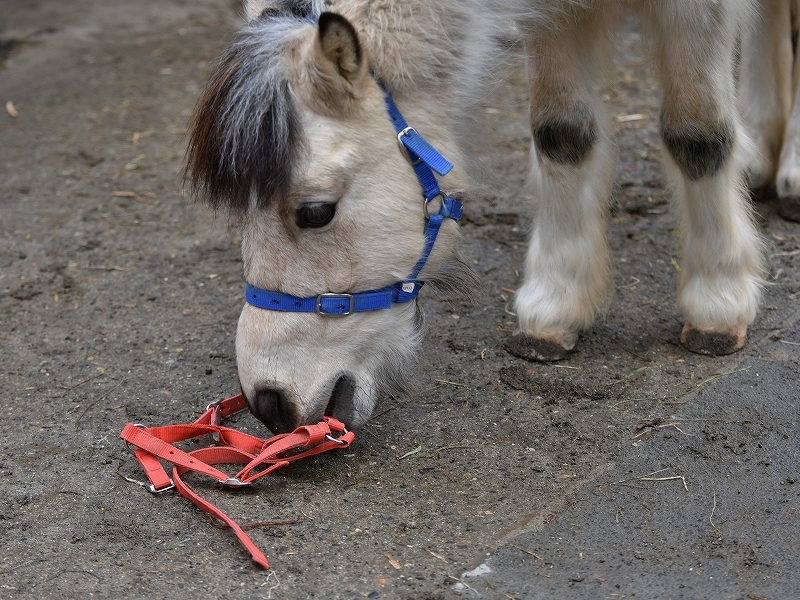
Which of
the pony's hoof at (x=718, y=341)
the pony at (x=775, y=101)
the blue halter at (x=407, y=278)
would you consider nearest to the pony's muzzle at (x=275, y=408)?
the blue halter at (x=407, y=278)

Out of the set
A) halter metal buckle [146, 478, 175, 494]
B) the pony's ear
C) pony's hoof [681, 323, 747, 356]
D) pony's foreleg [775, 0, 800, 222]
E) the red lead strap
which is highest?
the pony's ear

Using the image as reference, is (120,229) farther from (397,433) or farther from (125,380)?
(397,433)

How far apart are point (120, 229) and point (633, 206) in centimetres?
251

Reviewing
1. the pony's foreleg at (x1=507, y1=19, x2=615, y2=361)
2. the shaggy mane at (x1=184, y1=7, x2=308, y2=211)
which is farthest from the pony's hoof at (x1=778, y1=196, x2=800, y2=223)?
the shaggy mane at (x1=184, y1=7, x2=308, y2=211)

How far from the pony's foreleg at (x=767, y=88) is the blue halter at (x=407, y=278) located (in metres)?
2.26

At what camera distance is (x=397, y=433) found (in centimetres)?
304

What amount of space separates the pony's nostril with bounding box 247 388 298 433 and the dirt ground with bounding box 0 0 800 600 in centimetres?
20

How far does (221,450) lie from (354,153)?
1.00 meters

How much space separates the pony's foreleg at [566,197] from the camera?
329cm

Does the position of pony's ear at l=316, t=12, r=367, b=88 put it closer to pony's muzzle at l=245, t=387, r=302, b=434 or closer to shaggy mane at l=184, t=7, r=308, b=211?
shaggy mane at l=184, t=7, r=308, b=211

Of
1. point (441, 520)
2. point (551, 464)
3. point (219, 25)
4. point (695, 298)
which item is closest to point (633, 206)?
point (695, 298)

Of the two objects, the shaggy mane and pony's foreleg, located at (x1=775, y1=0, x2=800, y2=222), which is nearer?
the shaggy mane

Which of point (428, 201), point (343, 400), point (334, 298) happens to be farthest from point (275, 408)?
point (428, 201)

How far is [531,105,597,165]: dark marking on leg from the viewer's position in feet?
10.8
